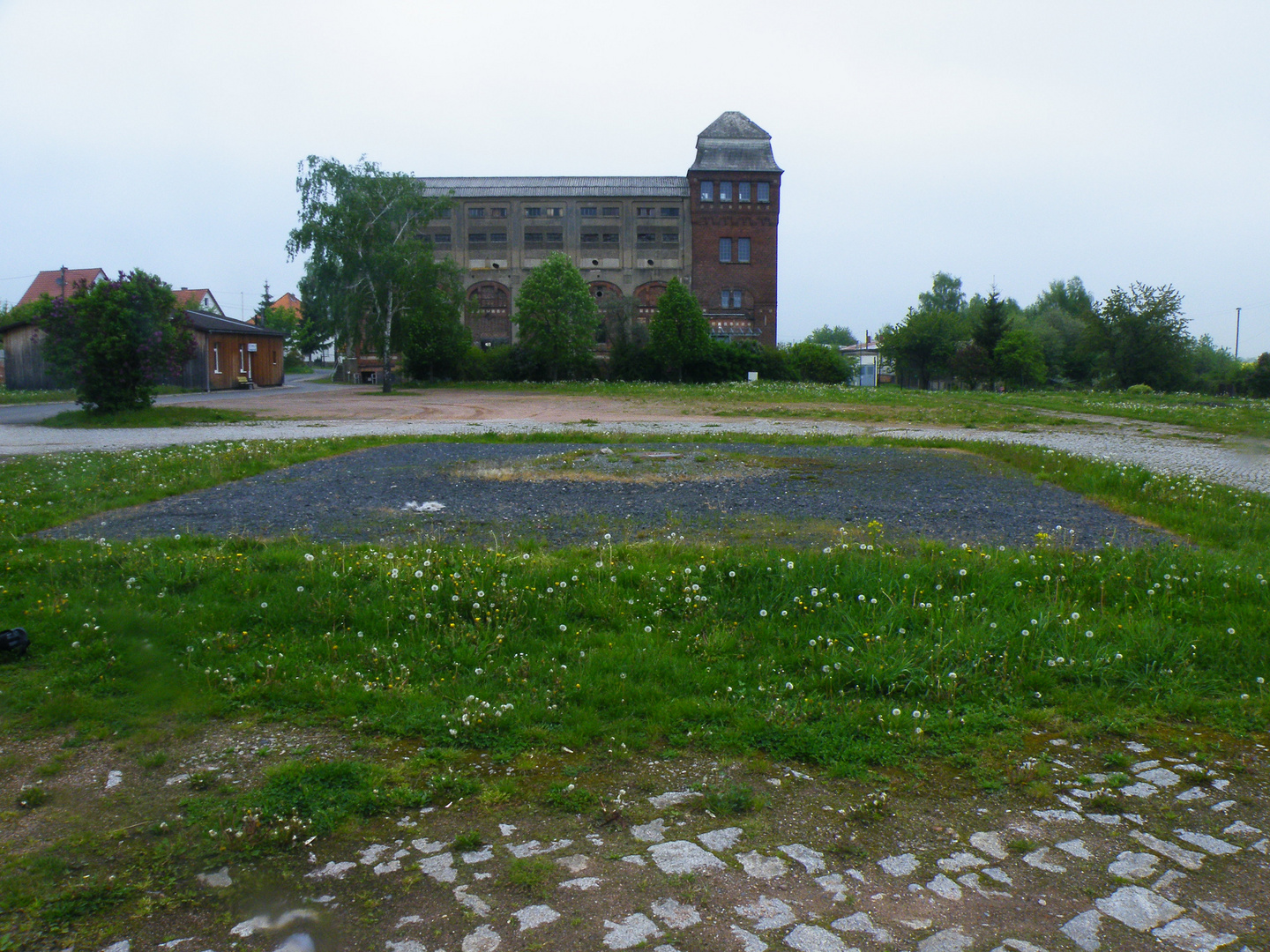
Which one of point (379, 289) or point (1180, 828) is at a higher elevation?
point (379, 289)

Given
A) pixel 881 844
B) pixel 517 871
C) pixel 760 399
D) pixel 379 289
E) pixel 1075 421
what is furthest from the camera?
pixel 379 289

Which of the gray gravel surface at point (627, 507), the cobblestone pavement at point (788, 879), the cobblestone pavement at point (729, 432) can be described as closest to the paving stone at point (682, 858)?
the cobblestone pavement at point (788, 879)

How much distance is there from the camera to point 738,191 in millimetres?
78500

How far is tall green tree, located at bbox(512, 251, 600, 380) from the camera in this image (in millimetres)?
56531

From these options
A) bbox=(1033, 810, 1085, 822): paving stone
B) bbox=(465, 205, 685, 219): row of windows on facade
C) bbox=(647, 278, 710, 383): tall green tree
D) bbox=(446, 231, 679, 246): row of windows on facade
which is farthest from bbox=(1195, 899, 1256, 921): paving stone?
bbox=(465, 205, 685, 219): row of windows on facade

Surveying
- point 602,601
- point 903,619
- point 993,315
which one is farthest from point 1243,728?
point 993,315

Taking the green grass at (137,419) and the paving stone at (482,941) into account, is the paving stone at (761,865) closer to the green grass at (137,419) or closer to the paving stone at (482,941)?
the paving stone at (482,941)

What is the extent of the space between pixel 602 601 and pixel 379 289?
152 ft

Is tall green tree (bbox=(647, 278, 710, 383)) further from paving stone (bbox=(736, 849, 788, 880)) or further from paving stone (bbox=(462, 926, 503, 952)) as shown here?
paving stone (bbox=(462, 926, 503, 952))

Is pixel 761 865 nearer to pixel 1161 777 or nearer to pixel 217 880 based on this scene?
pixel 217 880

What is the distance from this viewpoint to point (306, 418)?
1021 inches

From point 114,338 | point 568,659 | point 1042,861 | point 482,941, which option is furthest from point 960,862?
point 114,338

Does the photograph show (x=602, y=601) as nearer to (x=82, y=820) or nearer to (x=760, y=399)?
(x=82, y=820)

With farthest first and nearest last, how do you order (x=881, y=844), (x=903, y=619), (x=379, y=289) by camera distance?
(x=379, y=289)
(x=903, y=619)
(x=881, y=844)
